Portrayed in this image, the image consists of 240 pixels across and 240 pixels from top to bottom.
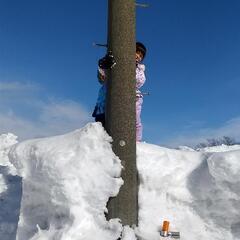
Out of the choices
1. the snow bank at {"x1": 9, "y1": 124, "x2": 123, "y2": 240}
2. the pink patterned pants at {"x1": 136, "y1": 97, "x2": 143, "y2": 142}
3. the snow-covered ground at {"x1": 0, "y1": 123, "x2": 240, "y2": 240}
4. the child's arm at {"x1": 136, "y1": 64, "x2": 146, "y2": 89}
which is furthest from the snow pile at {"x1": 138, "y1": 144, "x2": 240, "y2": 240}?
the child's arm at {"x1": 136, "y1": 64, "x2": 146, "y2": 89}

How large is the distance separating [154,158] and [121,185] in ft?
2.17

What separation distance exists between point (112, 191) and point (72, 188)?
0.43m

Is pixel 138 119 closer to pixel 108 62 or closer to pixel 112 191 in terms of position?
pixel 108 62

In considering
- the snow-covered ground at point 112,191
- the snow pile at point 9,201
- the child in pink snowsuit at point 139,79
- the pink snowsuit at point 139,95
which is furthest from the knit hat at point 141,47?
the snow pile at point 9,201

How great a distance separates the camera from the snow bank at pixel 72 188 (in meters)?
4.53

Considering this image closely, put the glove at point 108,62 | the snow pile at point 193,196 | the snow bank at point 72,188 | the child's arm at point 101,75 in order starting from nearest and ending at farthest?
the snow bank at point 72,188
the snow pile at point 193,196
the glove at point 108,62
the child's arm at point 101,75

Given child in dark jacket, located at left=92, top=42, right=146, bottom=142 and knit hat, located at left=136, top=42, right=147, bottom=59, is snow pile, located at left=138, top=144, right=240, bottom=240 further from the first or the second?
knit hat, located at left=136, top=42, right=147, bottom=59

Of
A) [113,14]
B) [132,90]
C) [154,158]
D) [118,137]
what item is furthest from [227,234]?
[113,14]

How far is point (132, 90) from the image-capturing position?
192 inches

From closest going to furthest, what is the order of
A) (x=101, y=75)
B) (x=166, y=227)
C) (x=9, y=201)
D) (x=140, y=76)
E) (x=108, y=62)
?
(x=166, y=227), (x=108, y=62), (x=101, y=75), (x=140, y=76), (x=9, y=201)

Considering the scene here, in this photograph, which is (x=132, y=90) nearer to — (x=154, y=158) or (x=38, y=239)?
(x=154, y=158)

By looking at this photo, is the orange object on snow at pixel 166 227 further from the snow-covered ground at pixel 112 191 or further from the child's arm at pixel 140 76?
the child's arm at pixel 140 76

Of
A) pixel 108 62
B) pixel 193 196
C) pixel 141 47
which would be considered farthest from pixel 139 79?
pixel 193 196

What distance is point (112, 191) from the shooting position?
4664 millimetres
